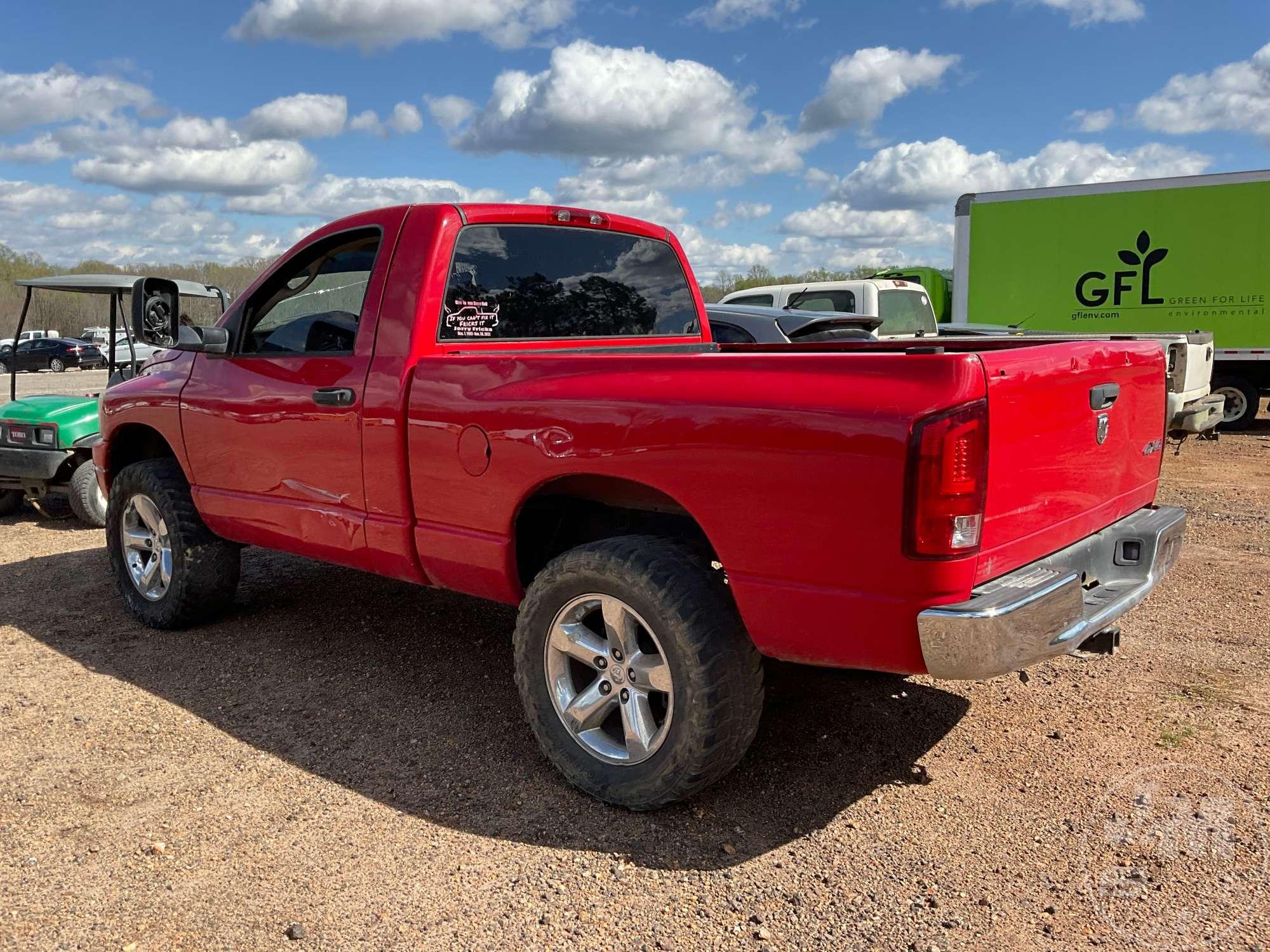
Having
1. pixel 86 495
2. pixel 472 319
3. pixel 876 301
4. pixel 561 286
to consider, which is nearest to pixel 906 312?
pixel 876 301

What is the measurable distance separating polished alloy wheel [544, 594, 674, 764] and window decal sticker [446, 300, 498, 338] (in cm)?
128

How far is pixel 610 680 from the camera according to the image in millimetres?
3355

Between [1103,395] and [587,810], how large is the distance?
2.14 metres

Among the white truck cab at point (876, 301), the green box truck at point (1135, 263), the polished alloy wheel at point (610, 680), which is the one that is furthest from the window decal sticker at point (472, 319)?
the green box truck at point (1135, 263)

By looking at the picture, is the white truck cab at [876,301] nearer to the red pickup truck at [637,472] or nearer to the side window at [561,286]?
the side window at [561,286]

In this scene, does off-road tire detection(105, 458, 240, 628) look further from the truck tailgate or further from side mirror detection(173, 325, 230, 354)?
the truck tailgate

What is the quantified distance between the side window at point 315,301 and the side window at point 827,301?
8757 mm

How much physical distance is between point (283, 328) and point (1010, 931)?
3.67 meters

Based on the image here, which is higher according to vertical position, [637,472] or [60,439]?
[637,472]

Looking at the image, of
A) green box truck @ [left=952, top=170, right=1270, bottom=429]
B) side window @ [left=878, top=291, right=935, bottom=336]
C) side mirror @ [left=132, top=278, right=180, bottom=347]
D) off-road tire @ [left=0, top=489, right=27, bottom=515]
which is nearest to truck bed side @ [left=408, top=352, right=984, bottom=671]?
side mirror @ [left=132, top=278, right=180, bottom=347]

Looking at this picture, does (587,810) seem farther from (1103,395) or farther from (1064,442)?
(1103,395)

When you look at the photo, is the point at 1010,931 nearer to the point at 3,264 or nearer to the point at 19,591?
the point at 19,591

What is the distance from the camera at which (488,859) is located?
9.94 feet

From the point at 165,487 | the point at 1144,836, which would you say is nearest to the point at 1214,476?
the point at 1144,836
